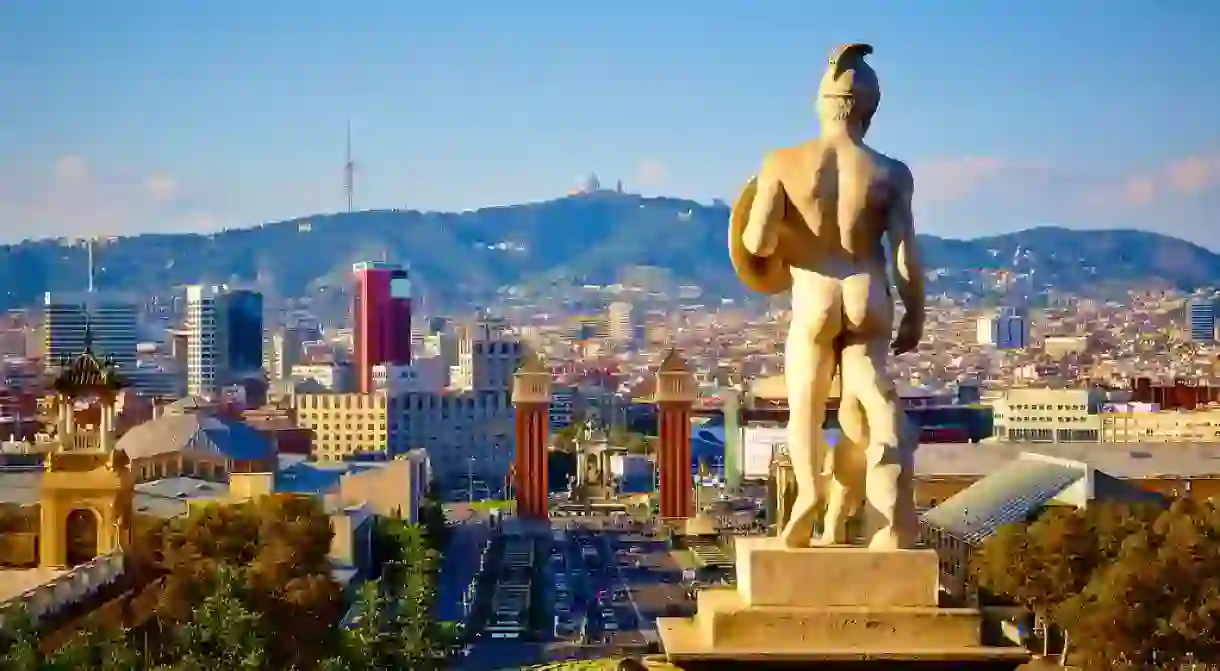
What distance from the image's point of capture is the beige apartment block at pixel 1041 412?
360 ft

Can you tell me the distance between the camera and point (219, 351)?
180250 millimetres

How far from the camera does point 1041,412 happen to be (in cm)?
11325

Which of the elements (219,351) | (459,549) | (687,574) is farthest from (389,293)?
(687,574)

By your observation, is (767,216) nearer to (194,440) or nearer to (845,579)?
(845,579)

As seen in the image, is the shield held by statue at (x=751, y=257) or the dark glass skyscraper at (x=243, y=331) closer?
the shield held by statue at (x=751, y=257)

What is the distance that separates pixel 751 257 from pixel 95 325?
183544 millimetres

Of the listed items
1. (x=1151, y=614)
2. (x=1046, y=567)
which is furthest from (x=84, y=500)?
(x=1151, y=614)

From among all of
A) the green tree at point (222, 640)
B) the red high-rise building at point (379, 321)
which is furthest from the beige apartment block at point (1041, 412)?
the green tree at point (222, 640)

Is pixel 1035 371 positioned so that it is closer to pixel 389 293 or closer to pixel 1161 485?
pixel 389 293

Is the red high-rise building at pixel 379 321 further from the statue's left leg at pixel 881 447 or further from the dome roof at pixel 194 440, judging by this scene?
the statue's left leg at pixel 881 447

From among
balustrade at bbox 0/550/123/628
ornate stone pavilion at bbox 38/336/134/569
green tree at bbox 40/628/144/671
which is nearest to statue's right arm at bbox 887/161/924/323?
green tree at bbox 40/628/144/671

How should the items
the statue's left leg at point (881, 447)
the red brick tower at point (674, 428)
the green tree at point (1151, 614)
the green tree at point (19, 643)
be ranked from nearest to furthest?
the statue's left leg at point (881, 447) < the green tree at point (19, 643) < the green tree at point (1151, 614) < the red brick tower at point (674, 428)

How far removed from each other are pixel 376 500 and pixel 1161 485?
67.6 ft

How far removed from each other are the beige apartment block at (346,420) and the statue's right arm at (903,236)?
112429mm
